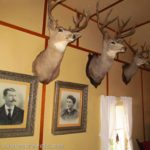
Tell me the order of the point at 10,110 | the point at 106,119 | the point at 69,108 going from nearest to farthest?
the point at 10,110, the point at 69,108, the point at 106,119

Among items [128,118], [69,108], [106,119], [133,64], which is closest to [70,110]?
[69,108]

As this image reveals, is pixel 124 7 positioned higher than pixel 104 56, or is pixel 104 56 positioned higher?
pixel 124 7

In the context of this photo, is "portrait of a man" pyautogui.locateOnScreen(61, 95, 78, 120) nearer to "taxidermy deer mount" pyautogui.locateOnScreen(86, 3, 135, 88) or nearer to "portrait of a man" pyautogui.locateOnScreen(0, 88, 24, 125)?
"taxidermy deer mount" pyautogui.locateOnScreen(86, 3, 135, 88)

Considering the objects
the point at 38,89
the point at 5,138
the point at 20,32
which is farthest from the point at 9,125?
the point at 20,32

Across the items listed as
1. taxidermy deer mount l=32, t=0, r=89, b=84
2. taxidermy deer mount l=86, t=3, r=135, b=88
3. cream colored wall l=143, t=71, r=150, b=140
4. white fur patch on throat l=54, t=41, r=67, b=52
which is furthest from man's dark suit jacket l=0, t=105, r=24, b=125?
cream colored wall l=143, t=71, r=150, b=140

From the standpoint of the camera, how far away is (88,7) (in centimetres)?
300

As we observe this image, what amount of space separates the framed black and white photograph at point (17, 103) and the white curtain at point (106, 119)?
4.45 feet

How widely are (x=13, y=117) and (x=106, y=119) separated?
1.71 metres

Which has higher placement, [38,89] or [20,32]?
[20,32]

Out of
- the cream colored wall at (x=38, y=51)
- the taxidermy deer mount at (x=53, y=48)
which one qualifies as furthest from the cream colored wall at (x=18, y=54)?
the taxidermy deer mount at (x=53, y=48)

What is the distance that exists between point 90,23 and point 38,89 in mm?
1666

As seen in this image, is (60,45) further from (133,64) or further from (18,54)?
(133,64)

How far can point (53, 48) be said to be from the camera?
7.70 ft

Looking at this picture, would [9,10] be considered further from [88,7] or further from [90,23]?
[90,23]
